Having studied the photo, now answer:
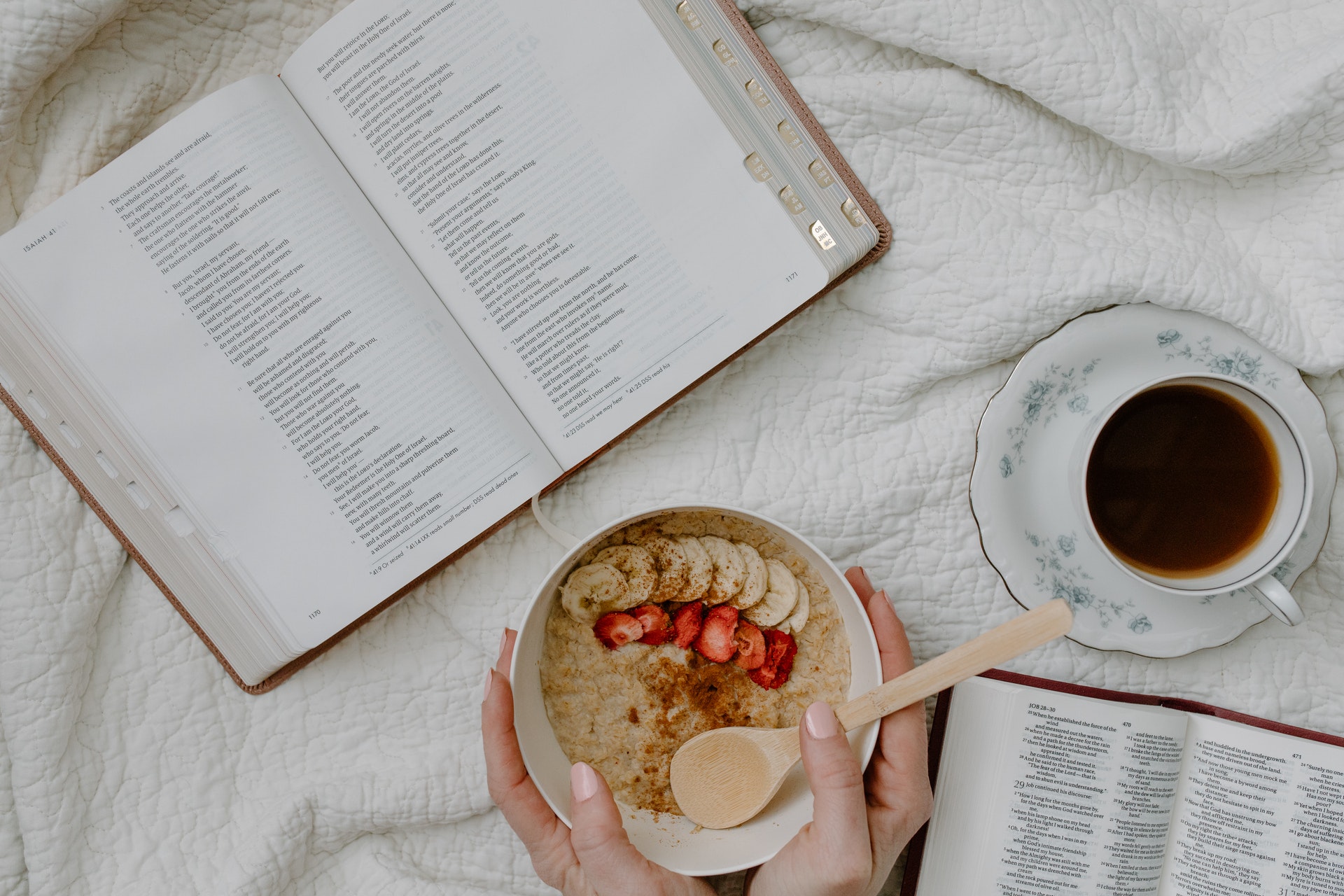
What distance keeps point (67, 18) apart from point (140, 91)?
0.08 m

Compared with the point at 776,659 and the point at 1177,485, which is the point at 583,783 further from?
the point at 1177,485

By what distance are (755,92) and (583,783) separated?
627 millimetres

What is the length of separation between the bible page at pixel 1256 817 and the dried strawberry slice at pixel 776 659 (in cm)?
41

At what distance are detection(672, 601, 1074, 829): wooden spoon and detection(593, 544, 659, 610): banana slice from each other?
0.45 feet

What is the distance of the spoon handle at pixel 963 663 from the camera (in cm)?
64

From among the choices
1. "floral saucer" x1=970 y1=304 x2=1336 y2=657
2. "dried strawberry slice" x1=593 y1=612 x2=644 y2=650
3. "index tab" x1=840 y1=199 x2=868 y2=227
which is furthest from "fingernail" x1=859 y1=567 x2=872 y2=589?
"index tab" x1=840 y1=199 x2=868 y2=227

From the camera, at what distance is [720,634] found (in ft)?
2.60

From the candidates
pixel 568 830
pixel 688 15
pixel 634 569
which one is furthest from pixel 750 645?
pixel 688 15

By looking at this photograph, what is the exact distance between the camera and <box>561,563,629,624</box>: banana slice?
77 cm

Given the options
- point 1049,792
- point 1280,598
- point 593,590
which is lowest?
point 1049,792

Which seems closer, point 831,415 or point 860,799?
point 860,799

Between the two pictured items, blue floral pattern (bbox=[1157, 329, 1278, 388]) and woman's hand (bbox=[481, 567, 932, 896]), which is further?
blue floral pattern (bbox=[1157, 329, 1278, 388])

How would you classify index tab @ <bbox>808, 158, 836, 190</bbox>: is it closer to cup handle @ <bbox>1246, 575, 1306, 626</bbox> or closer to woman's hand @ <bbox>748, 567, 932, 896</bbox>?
woman's hand @ <bbox>748, 567, 932, 896</bbox>

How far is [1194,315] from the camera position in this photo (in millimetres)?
801
